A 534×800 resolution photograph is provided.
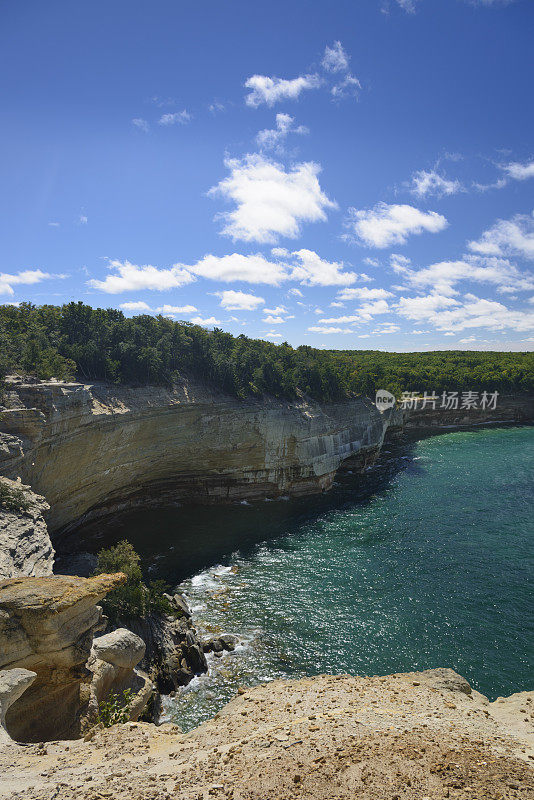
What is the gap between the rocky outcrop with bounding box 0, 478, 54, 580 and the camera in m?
16.0

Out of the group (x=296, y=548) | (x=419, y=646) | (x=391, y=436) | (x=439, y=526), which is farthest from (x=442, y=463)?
(x=419, y=646)

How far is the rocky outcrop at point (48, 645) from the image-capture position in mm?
11500

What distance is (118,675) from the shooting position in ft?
54.1

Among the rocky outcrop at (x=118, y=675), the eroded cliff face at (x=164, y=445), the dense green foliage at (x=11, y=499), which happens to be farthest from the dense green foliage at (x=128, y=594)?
the eroded cliff face at (x=164, y=445)

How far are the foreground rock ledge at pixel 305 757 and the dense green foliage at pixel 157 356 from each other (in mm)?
25298

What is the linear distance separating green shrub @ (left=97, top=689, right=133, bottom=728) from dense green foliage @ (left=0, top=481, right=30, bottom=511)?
32.2 feet

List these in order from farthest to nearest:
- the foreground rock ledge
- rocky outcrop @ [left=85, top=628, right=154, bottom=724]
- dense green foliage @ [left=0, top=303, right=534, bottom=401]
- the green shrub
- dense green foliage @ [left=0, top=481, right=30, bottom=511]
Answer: dense green foliage @ [left=0, top=303, right=534, bottom=401] → dense green foliage @ [left=0, top=481, right=30, bottom=511] → rocky outcrop @ [left=85, top=628, right=154, bottom=724] → the green shrub → the foreground rock ledge

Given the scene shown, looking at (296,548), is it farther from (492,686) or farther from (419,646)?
(492,686)

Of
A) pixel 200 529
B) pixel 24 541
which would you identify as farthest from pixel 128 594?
pixel 200 529

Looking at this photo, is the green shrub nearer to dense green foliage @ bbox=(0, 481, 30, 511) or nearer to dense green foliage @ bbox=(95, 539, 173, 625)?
dense green foliage @ bbox=(95, 539, 173, 625)

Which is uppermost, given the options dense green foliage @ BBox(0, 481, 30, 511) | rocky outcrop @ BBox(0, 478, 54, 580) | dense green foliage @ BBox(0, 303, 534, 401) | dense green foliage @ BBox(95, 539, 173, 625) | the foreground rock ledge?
dense green foliage @ BBox(0, 303, 534, 401)

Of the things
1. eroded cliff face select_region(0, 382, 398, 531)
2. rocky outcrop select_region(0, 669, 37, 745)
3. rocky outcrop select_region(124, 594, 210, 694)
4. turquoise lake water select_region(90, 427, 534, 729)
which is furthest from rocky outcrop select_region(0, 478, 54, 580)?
turquoise lake water select_region(90, 427, 534, 729)

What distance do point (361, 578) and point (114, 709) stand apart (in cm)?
2060

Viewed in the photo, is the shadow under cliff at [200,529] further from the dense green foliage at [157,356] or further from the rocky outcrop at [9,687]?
the rocky outcrop at [9,687]
